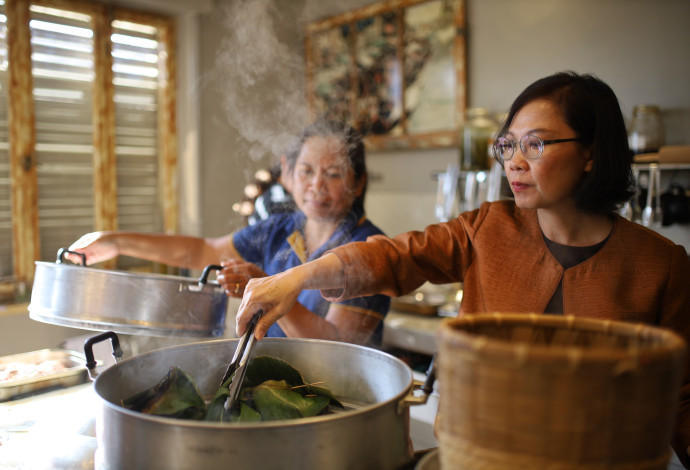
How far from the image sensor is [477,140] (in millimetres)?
3242

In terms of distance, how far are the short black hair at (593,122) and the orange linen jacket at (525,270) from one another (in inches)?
5.1

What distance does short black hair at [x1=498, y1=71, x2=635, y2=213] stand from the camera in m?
1.20

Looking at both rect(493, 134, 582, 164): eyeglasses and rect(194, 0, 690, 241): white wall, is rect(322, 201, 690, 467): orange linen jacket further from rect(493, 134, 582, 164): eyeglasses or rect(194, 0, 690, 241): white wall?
rect(194, 0, 690, 241): white wall

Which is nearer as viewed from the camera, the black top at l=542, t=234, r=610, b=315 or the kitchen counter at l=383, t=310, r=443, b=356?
the black top at l=542, t=234, r=610, b=315

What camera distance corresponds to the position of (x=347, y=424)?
2.51 ft

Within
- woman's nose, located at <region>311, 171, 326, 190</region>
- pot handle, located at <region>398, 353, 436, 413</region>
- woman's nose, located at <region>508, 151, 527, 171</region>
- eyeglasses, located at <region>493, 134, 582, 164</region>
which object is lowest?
pot handle, located at <region>398, 353, 436, 413</region>

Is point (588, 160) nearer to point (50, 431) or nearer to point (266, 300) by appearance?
point (266, 300)

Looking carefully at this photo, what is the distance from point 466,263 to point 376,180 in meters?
2.90

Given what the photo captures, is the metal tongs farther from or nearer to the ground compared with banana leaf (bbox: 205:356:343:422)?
farther from the ground

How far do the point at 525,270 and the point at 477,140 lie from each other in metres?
2.07

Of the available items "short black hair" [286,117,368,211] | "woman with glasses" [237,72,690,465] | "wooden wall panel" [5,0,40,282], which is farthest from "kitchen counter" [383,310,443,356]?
"wooden wall panel" [5,0,40,282]

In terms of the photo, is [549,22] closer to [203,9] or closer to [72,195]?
[203,9]

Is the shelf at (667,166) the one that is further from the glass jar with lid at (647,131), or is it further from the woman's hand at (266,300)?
the woman's hand at (266,300)

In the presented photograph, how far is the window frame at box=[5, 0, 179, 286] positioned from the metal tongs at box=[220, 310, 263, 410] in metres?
2.23
